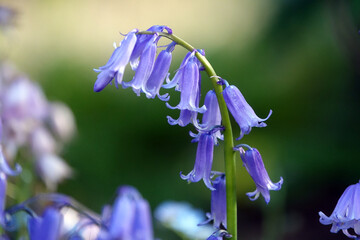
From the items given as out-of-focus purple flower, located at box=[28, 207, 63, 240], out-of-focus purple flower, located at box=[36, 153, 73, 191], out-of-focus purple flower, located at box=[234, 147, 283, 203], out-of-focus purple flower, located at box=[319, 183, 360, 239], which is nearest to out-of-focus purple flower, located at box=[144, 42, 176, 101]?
out-of-focus purple flower, located at box=[234, 147, 283, 203]

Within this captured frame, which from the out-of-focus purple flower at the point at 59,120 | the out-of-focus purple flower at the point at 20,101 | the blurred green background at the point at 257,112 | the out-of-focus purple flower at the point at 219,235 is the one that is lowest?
the out-of-focus purple flower at the point at 219,235

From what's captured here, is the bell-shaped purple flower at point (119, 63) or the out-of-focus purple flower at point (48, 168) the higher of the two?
the out-of-focus purple flower at point (48, 168)

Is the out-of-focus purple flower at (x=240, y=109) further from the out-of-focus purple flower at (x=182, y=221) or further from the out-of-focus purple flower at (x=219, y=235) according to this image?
the out-of-focus purple flower at (x=182, y=221)

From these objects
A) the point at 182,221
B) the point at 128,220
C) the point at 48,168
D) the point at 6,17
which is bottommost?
the point at 128,220

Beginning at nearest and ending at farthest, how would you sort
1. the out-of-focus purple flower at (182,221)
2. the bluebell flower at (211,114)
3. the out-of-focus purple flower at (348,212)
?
the out-of-focus purple flower at (348,212) → the bluebell flower at (211,114) → the out-of-focus purple flower at (182,221)

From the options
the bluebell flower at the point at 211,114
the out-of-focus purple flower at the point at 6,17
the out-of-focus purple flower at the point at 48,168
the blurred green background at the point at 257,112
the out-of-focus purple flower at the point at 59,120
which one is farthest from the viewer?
the blurred green background at the point at 257,112

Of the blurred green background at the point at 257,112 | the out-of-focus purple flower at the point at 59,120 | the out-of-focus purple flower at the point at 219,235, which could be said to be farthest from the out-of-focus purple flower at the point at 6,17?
the blurred green background at the point at 257,112

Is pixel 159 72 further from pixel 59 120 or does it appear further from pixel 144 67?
pixel 59 120

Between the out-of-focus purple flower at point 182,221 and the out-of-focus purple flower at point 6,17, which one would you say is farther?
the out-of-focus purple flower at point 6,17

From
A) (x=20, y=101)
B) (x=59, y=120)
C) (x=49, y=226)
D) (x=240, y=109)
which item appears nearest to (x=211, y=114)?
(x=240, y=109)
